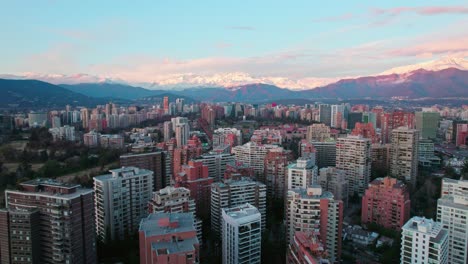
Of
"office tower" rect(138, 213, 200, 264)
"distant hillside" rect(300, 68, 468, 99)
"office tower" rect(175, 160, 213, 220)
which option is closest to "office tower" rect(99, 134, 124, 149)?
"office tower" rect(175, 160, 213, 220)

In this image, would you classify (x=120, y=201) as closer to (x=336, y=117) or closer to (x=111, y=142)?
(x=111, y=142)

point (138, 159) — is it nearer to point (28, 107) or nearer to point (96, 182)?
point (96, 182)

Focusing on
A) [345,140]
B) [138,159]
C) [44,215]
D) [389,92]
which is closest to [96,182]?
[44,215]

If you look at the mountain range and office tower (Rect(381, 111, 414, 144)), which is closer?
office tower (Rect(381, 111, 414, 144))

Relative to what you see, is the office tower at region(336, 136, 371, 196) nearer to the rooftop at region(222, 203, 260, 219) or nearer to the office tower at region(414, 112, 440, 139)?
the rooftop at region(222, 203, 260, 219)

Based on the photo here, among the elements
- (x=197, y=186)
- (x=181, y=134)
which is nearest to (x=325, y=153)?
(x=181, y=134)
